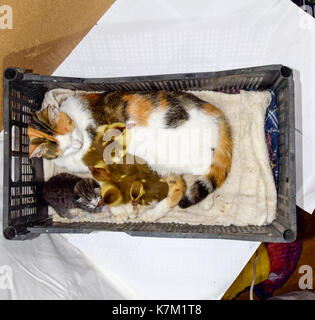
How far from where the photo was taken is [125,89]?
155cm

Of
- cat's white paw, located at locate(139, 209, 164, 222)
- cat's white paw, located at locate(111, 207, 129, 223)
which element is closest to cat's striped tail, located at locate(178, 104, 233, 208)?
cat's white paw, located at locate(139, 209, 164, 222)

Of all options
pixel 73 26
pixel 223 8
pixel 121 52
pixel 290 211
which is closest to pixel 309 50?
pixel 223 8

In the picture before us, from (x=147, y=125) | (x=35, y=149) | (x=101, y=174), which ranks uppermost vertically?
(x=147, y=125)

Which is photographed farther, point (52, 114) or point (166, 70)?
point (166, 70)

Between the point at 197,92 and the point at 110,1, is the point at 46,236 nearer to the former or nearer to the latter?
the point at 197,92

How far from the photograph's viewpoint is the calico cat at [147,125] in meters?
1.29

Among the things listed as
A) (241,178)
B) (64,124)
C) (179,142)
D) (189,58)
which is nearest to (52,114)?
(64,124)

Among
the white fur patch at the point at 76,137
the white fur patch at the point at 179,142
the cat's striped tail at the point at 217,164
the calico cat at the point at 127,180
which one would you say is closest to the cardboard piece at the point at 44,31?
the white fur patch at the point at 76,137

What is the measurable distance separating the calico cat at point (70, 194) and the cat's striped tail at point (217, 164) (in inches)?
17.7

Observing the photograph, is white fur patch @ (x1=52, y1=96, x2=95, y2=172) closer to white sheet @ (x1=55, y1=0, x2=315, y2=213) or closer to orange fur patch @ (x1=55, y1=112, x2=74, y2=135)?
orange fur patch @ (x1=55, y1=112, x2=74, y2=135)

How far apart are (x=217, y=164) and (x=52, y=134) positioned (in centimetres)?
70

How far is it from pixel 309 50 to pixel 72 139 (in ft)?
3.99

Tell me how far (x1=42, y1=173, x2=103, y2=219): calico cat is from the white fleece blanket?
9 centimetres

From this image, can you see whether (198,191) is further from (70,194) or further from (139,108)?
→ (70,194)
